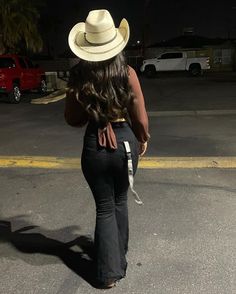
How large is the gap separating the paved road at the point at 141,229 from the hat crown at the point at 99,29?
5.80 ft

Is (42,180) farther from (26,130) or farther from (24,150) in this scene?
(26,130)

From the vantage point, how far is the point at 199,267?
11.9ft

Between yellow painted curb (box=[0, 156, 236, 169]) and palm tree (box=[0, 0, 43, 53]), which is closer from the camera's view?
yellow painted curb (box=[0, 156, 236, 169])

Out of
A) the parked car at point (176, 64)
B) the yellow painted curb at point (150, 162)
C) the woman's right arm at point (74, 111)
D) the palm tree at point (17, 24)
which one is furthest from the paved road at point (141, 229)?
the parked car at point (176, 64)

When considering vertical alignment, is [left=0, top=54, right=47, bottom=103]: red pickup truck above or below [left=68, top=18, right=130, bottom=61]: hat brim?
below

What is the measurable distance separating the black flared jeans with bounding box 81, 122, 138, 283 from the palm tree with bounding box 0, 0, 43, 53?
22356 mm

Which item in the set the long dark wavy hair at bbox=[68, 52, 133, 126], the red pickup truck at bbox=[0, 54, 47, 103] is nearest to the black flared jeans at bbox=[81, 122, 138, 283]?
the long dark wavy hair at bbox=[68, 52, 133, 126]

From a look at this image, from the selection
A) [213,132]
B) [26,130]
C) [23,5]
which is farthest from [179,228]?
[23,5]

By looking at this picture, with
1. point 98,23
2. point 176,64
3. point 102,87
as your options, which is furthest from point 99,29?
point 176,64

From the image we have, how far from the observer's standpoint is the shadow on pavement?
12.2 feet

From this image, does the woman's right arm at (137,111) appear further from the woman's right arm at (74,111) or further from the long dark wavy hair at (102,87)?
the woman's right arm at (74,111)

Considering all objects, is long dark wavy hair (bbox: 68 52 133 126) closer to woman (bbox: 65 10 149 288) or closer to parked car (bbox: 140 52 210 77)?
woman (bbox: 65 10 149 288)

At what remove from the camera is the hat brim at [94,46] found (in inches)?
114

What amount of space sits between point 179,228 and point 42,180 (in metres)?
2.33
